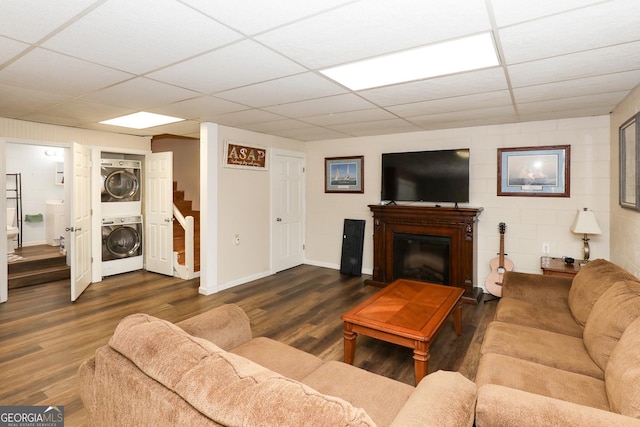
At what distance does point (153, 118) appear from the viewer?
14.0ft

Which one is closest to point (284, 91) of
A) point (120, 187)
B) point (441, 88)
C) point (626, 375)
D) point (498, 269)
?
point (441, 88)

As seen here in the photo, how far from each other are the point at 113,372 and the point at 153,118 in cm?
379

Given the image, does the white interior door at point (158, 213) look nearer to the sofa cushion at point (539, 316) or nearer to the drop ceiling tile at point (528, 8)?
the sofa cushion at point (539, 316)

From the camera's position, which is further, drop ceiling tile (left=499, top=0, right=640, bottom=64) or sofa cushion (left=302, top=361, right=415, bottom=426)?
drop ceiling tile (left=499, top=0, right=640, bottom=64)

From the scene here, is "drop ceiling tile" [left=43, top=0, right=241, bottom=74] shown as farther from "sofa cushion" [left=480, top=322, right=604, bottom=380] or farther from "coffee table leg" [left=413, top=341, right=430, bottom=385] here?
"sofa cushion" [left=480, top=322, right=604, bottom=380]

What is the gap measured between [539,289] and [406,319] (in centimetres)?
131

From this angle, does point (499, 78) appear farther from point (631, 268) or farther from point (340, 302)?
point (340, 302)

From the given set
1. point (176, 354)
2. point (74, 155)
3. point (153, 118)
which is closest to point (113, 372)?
point (176, 354)

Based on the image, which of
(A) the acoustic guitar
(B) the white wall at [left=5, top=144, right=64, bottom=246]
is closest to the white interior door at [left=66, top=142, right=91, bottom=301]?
(B) the white wall at [left=5, top=144, right=64, bottom=246]

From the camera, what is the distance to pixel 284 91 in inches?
120

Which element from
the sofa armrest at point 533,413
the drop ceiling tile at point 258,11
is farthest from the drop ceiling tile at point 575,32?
the sofa armrest at point 533,413

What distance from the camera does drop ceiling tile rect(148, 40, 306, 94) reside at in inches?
86.7

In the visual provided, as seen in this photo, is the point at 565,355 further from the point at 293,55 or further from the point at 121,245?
the point at 121,245

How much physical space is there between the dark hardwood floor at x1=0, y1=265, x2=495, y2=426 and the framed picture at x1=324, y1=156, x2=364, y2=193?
58.2 inches
